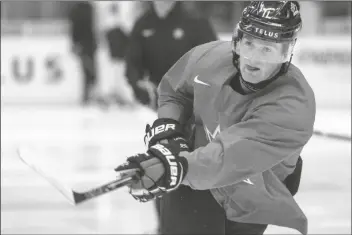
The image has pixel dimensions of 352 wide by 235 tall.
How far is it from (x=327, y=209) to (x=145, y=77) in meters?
1.23

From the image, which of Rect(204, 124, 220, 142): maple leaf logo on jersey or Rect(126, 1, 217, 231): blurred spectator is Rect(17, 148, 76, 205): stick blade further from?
Rect(126, 1, 217, 231): blurred spectator

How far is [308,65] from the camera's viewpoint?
26.2 feet

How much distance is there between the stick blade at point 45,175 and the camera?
1.61 m

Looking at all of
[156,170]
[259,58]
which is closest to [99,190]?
[156,170]

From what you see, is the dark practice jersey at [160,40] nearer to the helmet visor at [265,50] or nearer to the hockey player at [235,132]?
the hockey player at [235,132]

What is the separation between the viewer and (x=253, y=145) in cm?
171

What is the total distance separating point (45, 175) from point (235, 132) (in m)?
0.51

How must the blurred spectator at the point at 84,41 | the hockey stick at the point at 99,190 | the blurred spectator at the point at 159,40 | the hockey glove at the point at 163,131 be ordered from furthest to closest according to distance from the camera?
the blurred spectator at the point at 84,41
the blurred spectator at the point at 159,40
the hockey glove at the point at 163,131
the hockey stick at the point at 99,190

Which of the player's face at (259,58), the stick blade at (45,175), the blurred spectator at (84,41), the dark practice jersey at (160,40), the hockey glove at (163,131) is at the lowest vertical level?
the blurred spectator at (84,41)

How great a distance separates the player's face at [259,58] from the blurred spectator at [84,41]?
679 centimetres

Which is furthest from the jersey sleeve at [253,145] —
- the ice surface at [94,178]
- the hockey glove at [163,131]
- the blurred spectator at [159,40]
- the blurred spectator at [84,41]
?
the blurred spectator at [84,41]

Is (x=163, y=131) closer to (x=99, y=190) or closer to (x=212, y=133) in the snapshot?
(x=212, y=133)

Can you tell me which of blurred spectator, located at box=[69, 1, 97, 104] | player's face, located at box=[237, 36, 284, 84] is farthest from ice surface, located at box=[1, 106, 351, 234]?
blurred spectator, located at box=[69, 1, 97, 104]

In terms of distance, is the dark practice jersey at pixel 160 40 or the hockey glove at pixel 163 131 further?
the dark practice jersey at pixel 160 40
